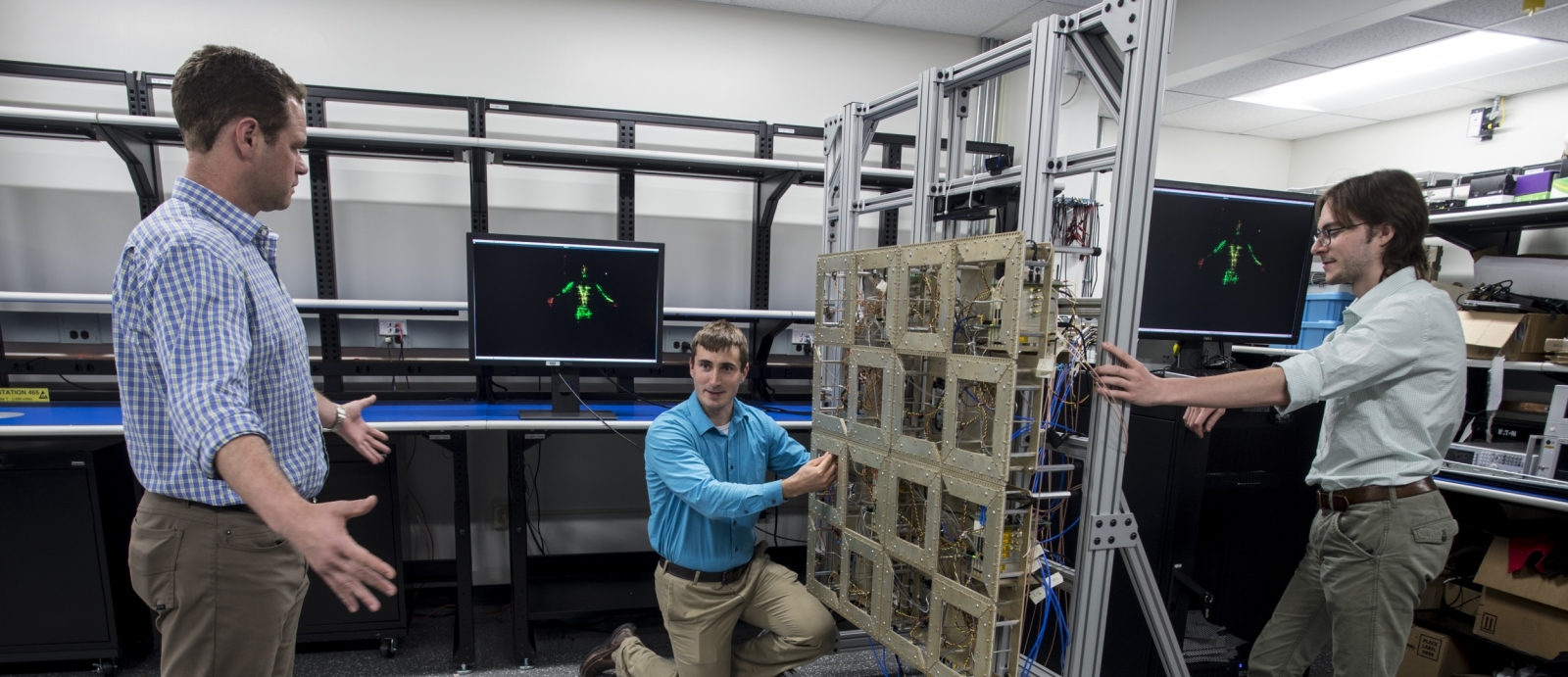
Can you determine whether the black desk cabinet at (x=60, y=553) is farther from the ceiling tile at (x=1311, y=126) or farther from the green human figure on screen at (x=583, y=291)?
the ceiling tile at (x=1311, y=126)

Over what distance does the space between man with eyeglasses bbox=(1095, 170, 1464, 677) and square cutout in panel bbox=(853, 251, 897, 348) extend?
19.4 inches

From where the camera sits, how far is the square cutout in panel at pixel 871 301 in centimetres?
155

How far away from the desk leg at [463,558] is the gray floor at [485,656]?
0.07m

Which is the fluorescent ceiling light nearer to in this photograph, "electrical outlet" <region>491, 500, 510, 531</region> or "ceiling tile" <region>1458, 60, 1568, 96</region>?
"ceiling tile" <region>1458, 60, 1568, 96</region>

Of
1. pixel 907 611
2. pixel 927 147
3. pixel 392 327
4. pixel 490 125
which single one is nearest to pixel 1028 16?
pixel 927 147

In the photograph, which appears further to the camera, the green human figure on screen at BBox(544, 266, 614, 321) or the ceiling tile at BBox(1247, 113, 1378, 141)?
the ceiling tile at BBox(1247, 113, 1378, 141)

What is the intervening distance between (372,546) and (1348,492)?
2.64 m

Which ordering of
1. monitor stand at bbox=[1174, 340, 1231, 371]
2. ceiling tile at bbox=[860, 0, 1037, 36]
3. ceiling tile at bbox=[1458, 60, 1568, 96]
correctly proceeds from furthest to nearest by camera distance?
ceiling tile at bbox=[1458, 60, 1568, 96] < ceiling tile at bbox=[860, 0, 1037, 36] < monitor stand at bbox=[1174, 340, 1231, 371]

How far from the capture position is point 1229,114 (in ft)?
13.3

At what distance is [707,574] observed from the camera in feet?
5.89

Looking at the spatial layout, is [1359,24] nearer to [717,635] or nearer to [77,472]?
[717,635]

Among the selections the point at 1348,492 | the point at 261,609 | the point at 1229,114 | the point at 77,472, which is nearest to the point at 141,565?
the point at 261,609

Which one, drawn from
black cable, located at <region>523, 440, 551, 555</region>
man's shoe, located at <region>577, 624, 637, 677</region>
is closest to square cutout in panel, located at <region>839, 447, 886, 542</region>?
man's shoe, located at <region>577, 624, 637, 677</region>

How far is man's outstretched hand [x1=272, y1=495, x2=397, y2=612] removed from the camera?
843 mm
